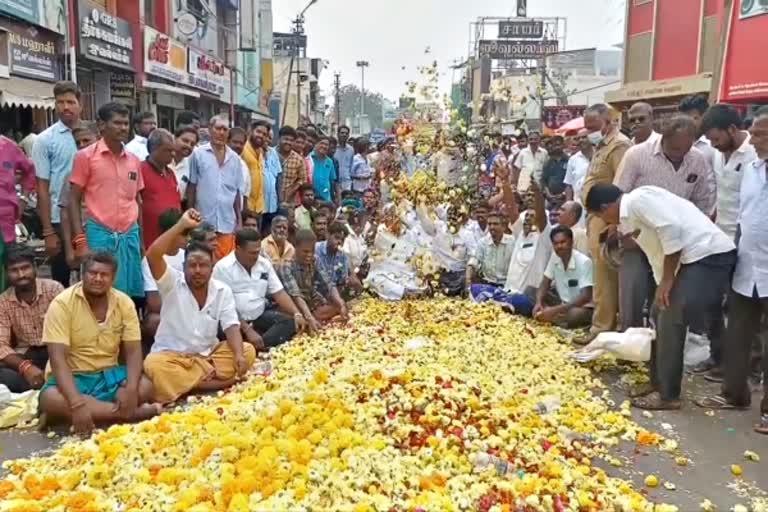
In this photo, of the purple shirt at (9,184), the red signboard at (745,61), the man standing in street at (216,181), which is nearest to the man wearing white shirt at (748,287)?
the man standing in street at (216,181)

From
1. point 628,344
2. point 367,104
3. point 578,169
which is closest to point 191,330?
point 628,344

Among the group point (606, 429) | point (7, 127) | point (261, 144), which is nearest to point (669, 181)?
point (606, 429)

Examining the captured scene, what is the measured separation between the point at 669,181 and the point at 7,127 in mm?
9492

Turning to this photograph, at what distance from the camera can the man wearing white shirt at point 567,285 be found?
24.0ft

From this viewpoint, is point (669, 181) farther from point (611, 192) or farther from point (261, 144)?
point (261, 144)

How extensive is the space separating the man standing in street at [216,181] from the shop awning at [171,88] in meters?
10.1

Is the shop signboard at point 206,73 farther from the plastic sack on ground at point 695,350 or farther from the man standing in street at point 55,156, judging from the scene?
the plastic sack on ground at point 695,350

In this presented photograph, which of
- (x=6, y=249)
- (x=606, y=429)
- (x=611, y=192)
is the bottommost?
(x=606, y=429)

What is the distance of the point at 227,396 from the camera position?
5.28 meters

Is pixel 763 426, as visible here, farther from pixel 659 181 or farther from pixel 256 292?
pixel 256 292

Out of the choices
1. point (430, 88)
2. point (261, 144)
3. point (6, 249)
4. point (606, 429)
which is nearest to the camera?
point (606, 429)

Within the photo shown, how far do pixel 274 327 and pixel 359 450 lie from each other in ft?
10.8

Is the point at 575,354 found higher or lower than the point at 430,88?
lower

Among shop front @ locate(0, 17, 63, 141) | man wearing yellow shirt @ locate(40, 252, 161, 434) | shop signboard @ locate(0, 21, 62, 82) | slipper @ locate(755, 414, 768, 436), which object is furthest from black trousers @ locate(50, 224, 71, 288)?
slipper @ locate(755, 414, 768, 436)
